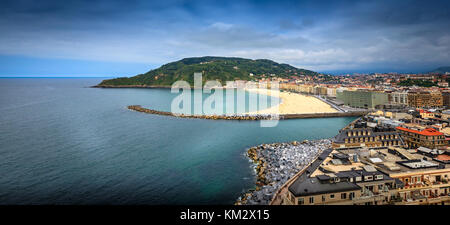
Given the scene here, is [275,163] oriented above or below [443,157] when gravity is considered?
below

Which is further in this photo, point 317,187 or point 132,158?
point 132,158

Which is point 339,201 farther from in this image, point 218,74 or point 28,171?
point 218,74

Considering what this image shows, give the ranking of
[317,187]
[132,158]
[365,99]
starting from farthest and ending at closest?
1. [365,99]
2. [132,158]
3. [317,187]

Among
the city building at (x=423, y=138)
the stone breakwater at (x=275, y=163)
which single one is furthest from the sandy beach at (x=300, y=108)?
the city building at (x=423, y=138)

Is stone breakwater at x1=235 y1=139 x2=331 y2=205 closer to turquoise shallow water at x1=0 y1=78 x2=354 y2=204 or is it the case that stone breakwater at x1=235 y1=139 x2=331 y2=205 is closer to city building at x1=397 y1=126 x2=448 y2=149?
turquoise shallow water at x1=0 y1=78 x2=354 y2=204

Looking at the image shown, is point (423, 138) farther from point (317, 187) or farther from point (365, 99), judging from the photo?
point (365, 99)

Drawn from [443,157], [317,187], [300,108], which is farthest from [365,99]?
[317,187]

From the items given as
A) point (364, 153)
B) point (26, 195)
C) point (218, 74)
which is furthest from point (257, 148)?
point (218, 74)
